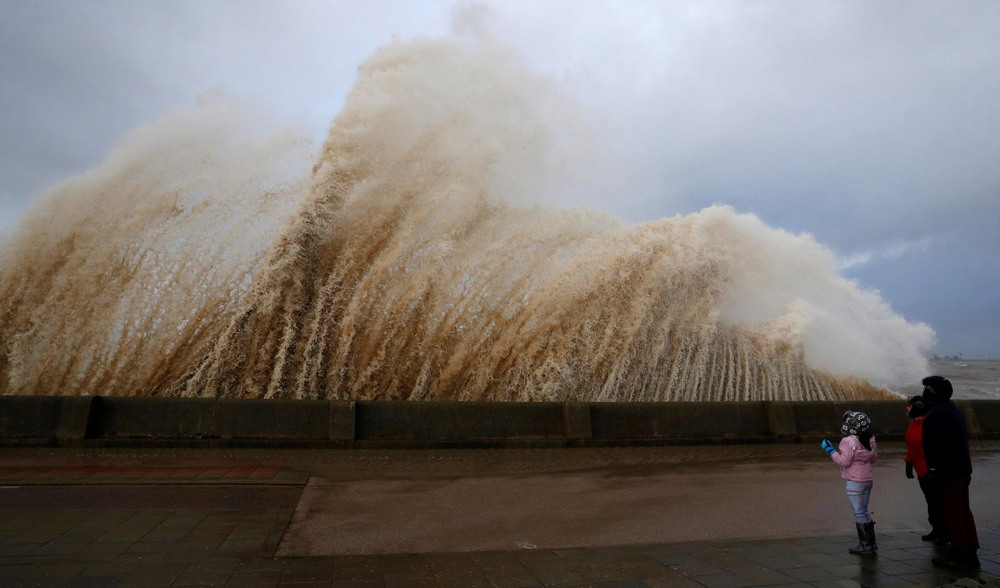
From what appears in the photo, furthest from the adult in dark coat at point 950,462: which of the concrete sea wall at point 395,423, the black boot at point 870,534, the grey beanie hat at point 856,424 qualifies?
the concrete sea wall at point 395,423

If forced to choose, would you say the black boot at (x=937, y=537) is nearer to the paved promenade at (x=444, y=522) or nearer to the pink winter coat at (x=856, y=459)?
the paved promenade at (x=444, y=522)

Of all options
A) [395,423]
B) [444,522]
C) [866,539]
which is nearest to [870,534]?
[866,539]

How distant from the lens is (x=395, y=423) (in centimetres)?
838

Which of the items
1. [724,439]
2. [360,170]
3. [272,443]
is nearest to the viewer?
[272,443]

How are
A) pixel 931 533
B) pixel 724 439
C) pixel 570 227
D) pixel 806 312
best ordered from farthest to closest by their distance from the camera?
pixel 806 312, pixel 570 227, pixel 724 439, pixel 931 533

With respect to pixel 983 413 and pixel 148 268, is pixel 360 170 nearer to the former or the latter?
pixel 148 268

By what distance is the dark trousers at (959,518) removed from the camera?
400 cm

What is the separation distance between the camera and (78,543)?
3988mm

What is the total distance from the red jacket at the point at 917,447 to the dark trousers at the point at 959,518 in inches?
10.5

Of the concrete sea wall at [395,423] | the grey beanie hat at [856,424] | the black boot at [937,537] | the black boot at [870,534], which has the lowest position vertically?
the black boot at [937,537]

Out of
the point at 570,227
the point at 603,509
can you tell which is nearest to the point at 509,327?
the point at 570,227

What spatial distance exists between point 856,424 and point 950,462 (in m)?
0.70

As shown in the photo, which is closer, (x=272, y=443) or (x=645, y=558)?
(x=645, y=558)

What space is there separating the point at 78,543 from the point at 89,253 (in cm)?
875
